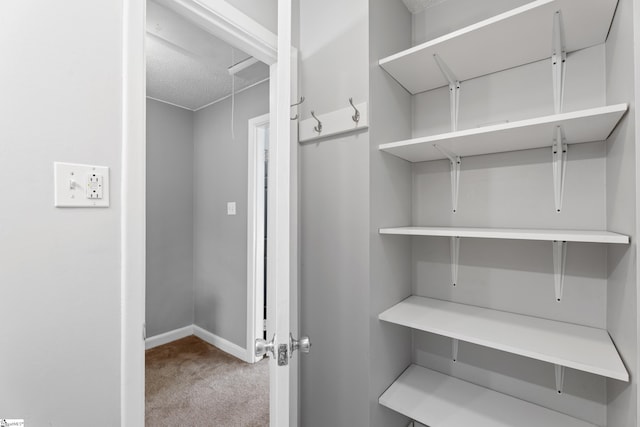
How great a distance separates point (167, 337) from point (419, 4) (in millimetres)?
3484

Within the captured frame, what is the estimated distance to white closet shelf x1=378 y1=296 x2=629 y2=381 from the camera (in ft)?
2.92

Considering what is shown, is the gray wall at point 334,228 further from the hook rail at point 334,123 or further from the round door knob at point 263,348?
the round door knob at point 263,348

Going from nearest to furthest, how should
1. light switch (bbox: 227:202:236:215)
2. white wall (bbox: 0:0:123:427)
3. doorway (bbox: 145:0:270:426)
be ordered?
white wall (bbox: 0:0:123:427) < doorway (bbox: 145:0:270:426) < light switch (bbox: 227:202:236:215)

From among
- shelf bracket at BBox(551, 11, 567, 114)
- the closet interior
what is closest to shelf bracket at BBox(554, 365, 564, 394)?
the closet interior

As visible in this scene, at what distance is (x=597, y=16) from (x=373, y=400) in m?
1.63

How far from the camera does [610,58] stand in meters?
1.00

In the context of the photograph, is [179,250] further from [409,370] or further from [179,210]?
[409,370]

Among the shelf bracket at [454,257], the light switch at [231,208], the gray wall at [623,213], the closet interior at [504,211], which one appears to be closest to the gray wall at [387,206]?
the closet interior at [504,211]

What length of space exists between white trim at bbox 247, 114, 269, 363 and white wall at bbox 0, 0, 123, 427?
5.52 feet

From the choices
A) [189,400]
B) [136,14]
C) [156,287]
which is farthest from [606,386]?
[156,287]

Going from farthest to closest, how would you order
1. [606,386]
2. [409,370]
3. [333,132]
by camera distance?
[409,370] < [333,132] < [606,386]

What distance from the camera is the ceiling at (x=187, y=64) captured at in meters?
1.79

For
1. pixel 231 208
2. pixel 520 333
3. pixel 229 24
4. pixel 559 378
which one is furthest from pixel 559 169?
pixel 231 208

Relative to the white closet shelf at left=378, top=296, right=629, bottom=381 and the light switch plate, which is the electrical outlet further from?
the white closet shelf at left=378, top=296, right=629, bottom=381
